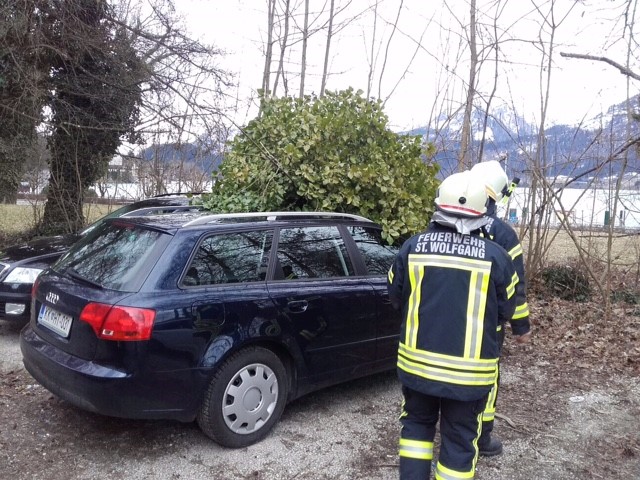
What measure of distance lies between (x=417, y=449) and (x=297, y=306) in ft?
4.49

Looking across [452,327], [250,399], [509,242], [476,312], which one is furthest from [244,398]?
[509,242]

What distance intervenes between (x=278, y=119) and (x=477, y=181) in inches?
122

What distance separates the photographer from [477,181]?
278 centimetres

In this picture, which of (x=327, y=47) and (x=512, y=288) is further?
(x=327, y=47)

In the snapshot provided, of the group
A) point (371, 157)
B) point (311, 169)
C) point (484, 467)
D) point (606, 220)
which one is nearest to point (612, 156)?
point (606, 220)

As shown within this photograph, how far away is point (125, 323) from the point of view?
3188 mm

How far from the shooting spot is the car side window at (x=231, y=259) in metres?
3.54

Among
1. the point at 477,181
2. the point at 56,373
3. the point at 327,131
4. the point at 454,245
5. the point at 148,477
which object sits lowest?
the point at 148,477

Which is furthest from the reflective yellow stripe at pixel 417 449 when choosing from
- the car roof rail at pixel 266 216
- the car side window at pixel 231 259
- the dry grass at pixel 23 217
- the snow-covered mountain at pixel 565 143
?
the dry grass at pixel 23 217

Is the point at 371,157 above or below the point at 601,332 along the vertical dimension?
above

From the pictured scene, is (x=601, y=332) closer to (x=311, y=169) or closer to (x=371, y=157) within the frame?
(x=371, y=157)

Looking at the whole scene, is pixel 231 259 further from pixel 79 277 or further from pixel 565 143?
pixel 565 143

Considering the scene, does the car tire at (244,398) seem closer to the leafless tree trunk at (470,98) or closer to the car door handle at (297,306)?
the car door handle at (297,306)

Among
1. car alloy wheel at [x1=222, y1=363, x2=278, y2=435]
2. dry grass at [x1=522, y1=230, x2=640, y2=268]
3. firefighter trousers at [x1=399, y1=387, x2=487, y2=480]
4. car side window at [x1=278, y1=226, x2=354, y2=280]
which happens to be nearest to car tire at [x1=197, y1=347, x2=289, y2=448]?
car alloy wheel at [x1=222, y1=363, x2=278, y2=435]
